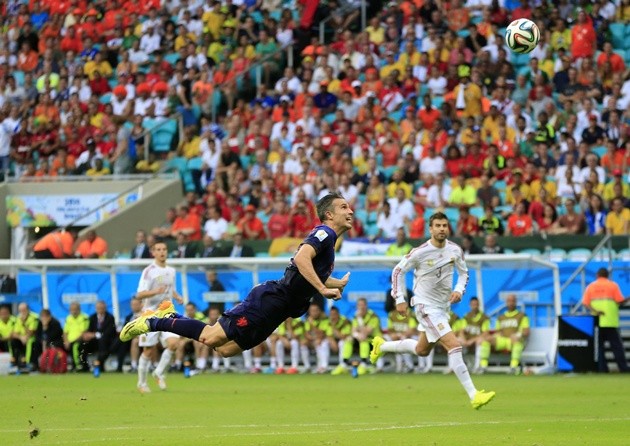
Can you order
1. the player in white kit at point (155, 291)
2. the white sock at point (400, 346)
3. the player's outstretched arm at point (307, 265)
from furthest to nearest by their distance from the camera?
the player in white kit at point (155, 291) < the white sock at point (400, 346) < the player's outstretched arm at point (307, 265)

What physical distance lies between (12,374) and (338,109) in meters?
9.79

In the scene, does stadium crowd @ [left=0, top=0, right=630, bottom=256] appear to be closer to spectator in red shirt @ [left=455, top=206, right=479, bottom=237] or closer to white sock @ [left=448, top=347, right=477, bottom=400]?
spectator in red shirt @ [left=455, top=206, right=479, bottom=237]

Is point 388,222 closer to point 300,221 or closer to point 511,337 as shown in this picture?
point 300,221

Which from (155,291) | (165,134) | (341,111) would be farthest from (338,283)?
(165,134)

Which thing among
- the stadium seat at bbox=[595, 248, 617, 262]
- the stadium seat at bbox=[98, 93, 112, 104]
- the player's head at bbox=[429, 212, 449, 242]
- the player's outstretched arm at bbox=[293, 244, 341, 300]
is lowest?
the player's outstretched arm at bbox=[293, 244, 341, 300]

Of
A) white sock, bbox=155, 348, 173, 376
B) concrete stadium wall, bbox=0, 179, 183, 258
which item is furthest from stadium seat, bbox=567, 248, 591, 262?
concrete stadium wall, bbox=0, 179, 183, 258

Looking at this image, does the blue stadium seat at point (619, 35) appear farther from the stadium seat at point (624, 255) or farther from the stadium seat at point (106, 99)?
the stadium seat at point (106, 99)

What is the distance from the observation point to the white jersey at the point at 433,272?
1780cm

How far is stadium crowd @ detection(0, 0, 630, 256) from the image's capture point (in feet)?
91.2

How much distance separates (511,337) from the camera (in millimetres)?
25844

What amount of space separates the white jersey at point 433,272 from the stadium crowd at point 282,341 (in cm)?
811

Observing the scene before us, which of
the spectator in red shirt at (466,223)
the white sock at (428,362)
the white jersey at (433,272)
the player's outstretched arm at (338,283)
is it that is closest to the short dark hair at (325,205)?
the player's outstretched arm at (338,283)

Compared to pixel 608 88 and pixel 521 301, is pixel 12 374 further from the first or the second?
pixel 608 88

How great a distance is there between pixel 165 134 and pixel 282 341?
8.73m
